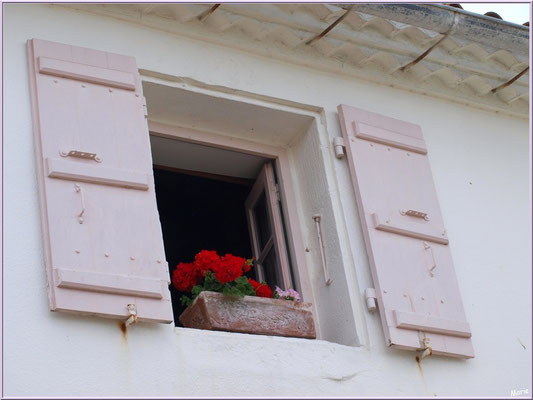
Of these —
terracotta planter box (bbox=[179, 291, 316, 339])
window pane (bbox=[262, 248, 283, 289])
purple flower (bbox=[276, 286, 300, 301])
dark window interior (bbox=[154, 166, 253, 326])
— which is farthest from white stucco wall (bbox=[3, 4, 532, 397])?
dark window interior (bbox=[154, 166, 253, 326])

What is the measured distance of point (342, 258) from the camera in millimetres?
5297

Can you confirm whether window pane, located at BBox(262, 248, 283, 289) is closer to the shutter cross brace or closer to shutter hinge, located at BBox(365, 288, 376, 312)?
shutter hinge, located at BBox(365, 288, 376, 312)

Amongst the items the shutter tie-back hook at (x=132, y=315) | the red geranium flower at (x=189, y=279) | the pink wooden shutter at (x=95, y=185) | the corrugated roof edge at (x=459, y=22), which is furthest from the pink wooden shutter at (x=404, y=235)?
the shutter tie-back hook at (x=132, y=315)

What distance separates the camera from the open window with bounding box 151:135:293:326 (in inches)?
232

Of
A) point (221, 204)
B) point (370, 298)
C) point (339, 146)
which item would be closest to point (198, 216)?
point (221, 204)

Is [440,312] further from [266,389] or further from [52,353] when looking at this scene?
[52,353]

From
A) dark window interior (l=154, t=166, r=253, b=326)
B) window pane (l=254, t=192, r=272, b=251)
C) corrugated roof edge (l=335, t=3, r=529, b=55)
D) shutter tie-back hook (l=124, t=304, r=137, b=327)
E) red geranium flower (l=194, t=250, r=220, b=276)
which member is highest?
corrugated roof edge (l=335, t=3, r=529, b=55)

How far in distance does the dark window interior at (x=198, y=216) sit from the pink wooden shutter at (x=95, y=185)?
155cm

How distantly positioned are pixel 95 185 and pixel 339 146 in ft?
4.65

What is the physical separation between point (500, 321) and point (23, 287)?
7.85 feet

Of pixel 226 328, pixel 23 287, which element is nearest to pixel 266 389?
pixel 226 328

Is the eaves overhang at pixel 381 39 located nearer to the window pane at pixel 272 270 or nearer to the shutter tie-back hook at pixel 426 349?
the window pane at pixel 272 270

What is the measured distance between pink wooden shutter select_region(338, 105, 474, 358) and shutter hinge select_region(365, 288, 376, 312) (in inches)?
1.1

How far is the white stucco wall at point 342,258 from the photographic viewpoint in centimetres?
432
